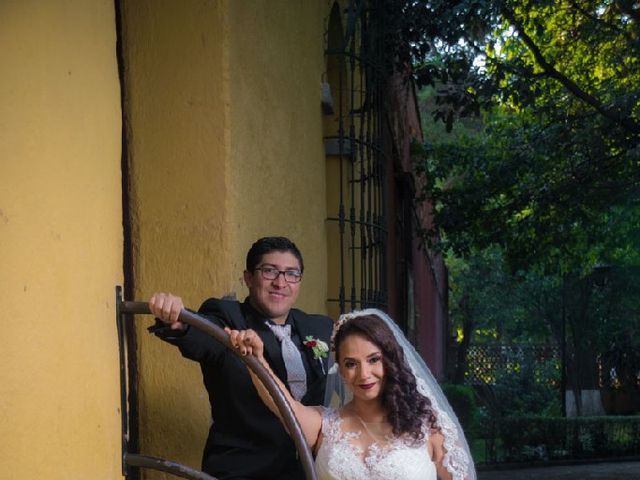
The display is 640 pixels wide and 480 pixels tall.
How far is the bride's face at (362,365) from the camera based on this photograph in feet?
13.2

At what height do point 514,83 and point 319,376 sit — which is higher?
point 514,83

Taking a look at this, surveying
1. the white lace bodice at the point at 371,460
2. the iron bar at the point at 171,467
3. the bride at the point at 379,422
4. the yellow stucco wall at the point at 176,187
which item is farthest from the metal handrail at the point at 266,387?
the yellow stucco wall at the point at 176,187

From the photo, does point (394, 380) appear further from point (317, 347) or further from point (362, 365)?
point (317, 347)

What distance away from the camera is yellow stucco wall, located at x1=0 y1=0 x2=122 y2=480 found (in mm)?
2824

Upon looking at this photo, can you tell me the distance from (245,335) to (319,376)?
1.06 metres

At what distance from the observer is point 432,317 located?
21.6 m

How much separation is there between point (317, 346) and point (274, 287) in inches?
10.7

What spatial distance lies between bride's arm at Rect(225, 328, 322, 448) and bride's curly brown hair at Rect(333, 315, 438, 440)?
0.22m

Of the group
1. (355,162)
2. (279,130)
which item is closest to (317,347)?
(279,130)

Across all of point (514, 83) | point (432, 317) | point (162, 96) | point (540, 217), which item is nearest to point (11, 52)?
point (162, 96)

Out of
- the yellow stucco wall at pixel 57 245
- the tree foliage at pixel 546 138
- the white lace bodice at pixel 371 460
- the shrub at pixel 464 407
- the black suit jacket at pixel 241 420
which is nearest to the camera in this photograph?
the yellow stucco wall at pixel 57 245

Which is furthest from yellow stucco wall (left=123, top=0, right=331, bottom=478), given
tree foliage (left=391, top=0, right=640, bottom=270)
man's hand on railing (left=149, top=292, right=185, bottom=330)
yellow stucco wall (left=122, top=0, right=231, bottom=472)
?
tree foliage (left=391, top=0, right=640, bottom=270)

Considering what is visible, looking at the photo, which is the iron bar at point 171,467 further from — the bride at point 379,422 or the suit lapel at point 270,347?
the suit lapel at point 270,347

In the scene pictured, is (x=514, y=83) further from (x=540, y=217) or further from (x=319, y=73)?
(x=319, y=73)
